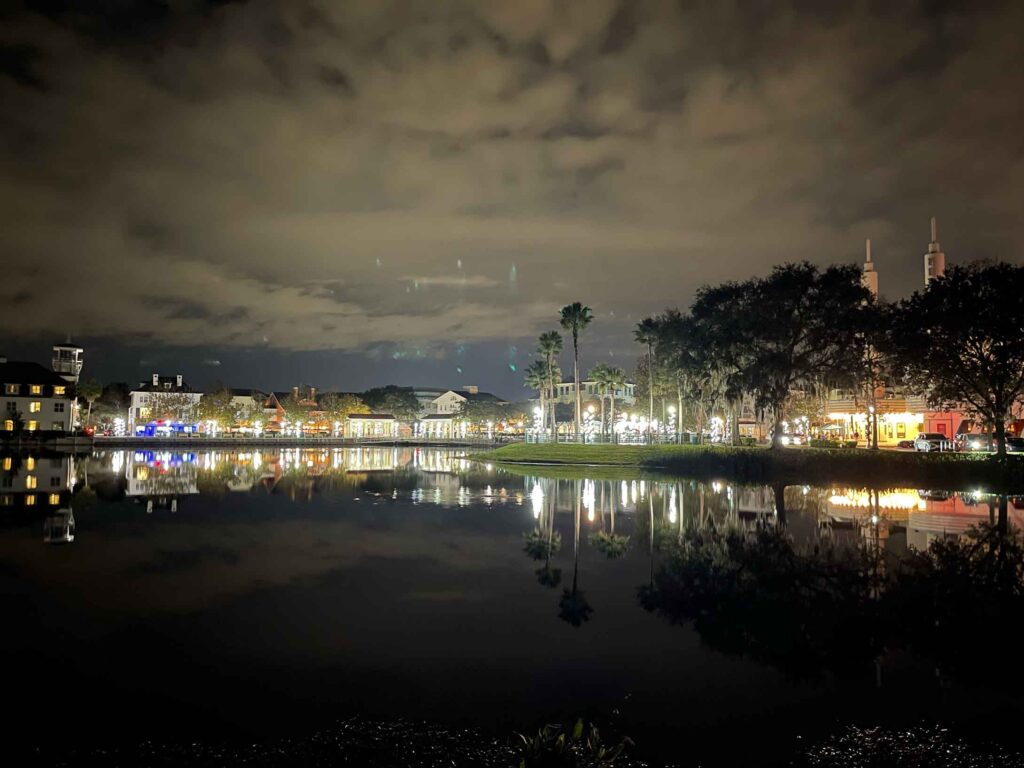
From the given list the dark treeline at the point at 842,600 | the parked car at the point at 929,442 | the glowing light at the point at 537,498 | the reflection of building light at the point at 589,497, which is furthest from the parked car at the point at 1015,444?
the dark treeline at the point at 842,600

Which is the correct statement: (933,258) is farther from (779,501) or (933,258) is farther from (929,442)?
(779,501)

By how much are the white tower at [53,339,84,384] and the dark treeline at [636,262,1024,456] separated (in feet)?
349

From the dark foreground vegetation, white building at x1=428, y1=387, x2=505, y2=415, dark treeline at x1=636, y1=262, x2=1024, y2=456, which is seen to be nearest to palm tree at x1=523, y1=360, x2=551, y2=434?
dark treeline at x1=636, y1=262, x2=1024, y2=456

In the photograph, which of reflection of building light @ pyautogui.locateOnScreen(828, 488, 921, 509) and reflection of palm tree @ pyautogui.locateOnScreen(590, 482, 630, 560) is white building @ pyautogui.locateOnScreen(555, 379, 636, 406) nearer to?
reflection of building light @ pyautogui.locateOnScreen(828, 488, 921, 509)

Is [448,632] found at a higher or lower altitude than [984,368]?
lower

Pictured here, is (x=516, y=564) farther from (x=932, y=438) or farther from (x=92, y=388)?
(x=92, y=388)

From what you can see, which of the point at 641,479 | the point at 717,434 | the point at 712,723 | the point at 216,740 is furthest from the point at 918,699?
the point at 717,434

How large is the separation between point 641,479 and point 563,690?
3707 cm

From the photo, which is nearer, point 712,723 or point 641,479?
point 712,723

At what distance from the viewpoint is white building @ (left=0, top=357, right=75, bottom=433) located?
95.9 metres

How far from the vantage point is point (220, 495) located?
3428 cm

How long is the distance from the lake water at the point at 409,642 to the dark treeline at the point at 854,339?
2114 centimetres

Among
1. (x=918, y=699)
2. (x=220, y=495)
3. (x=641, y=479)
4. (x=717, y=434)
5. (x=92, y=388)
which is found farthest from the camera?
(x=92, y=388)

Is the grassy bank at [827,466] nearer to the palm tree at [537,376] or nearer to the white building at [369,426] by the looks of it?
the palm tree at [537,376]
